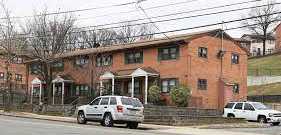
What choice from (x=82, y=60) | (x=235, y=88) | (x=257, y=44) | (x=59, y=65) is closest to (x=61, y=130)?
(x=235, y=88)

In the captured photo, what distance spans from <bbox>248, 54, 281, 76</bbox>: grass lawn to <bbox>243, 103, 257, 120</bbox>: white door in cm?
4277

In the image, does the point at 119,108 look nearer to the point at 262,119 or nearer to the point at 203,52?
the point at 262,119

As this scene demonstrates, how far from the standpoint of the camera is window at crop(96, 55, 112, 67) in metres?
56.3

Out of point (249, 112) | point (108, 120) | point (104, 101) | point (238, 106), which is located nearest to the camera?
point (108, 120)

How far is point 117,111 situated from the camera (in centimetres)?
3073

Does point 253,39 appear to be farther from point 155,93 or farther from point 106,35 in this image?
point 155,93

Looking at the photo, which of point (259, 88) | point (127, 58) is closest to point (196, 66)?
point (127, 58)

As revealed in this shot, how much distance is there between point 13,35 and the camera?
57156 mm

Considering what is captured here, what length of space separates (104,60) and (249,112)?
20040mm

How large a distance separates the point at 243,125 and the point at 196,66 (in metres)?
13.6

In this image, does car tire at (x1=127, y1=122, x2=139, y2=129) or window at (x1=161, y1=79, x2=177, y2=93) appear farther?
window at (x1=161, y1=79, x2=177, y2=93)

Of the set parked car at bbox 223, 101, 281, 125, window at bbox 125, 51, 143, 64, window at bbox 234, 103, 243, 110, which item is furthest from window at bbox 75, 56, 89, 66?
window at bbox 234, 103, 243, 110

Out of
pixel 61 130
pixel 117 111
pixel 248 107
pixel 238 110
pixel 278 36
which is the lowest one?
pixel 61 130

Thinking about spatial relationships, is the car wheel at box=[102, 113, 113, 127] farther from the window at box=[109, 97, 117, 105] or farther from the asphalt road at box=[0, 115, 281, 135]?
the asphalt road at box=[0, 115, 281, 135]
